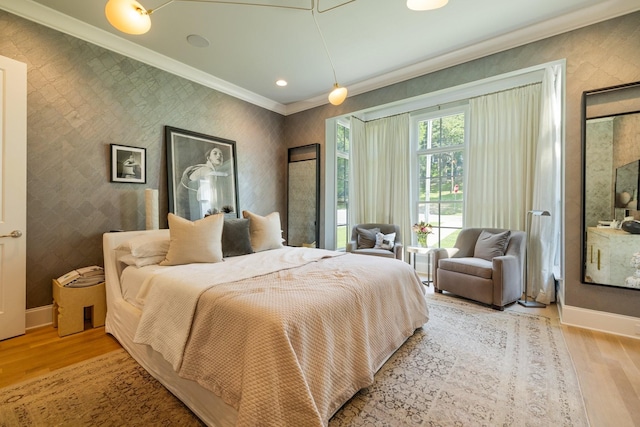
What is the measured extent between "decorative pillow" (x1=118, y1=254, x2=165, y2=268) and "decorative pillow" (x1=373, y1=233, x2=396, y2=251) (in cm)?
290

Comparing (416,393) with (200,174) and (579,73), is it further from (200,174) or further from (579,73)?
(200,174)

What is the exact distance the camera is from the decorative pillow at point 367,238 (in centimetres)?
435

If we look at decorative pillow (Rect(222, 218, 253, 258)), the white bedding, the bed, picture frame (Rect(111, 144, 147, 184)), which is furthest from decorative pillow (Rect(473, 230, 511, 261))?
picture frame (Rect(111, 144, 147, 184))

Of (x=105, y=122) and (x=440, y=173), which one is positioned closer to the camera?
(x=105, y=122)

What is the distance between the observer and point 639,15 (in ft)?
7.70

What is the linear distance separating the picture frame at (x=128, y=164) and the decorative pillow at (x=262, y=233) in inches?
50.4

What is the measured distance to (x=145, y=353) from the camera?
6.29 feet

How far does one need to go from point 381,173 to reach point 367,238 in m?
1.32

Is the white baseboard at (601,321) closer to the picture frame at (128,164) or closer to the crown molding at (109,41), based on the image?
the picture frame at (128,164)

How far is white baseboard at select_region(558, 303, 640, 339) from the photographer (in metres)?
2.38

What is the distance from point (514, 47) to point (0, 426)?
16.1ft

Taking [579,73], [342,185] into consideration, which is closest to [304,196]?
[342,185]

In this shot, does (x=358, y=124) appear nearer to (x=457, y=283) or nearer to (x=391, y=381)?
(x=457, y=283)

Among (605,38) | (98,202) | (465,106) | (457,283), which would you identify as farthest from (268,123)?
(605,38)
